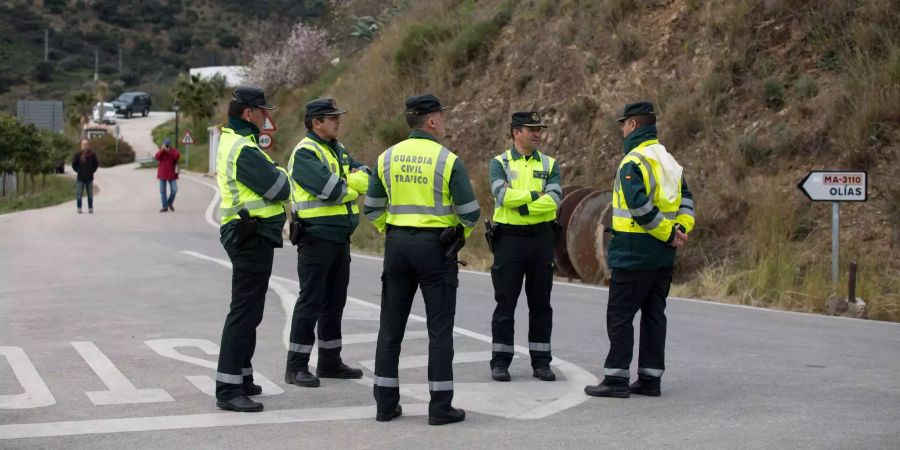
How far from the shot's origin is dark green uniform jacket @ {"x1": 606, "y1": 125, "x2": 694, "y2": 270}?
804 centimetres

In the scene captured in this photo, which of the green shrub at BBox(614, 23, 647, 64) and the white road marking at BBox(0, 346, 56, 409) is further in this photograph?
the green shrub at BBox(614, 23, 647, 64)

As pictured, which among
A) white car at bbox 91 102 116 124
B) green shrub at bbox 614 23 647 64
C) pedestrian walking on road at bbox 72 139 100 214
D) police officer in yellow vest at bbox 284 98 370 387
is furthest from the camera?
white car at bbox 91 102 116 124

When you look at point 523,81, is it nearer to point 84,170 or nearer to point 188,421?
point 84,170

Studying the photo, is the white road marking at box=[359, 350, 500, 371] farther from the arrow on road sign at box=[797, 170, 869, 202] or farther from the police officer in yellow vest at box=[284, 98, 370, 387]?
the arrow on road sign at box=[797, 170, 869, 202]

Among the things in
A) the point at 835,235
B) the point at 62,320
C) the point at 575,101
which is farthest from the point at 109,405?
the point at 575,101

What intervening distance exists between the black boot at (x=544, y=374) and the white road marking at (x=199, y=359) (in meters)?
1.88

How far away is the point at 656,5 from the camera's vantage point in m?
25.0

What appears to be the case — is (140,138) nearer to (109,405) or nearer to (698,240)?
(698,240)

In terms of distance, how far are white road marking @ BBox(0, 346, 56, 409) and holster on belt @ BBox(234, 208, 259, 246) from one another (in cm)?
167

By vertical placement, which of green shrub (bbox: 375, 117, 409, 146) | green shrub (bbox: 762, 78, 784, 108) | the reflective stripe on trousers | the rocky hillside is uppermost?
the rocky hillside

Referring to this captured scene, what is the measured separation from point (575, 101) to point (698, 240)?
7108 mm

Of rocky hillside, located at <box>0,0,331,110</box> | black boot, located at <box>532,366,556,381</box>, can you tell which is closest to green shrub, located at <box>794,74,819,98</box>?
black boot, located at <box>532,366,556,381</box>

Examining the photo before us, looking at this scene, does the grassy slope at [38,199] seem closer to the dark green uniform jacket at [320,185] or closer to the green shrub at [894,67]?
the green shrub at [894,67]

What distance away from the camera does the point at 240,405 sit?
24.8 feet
